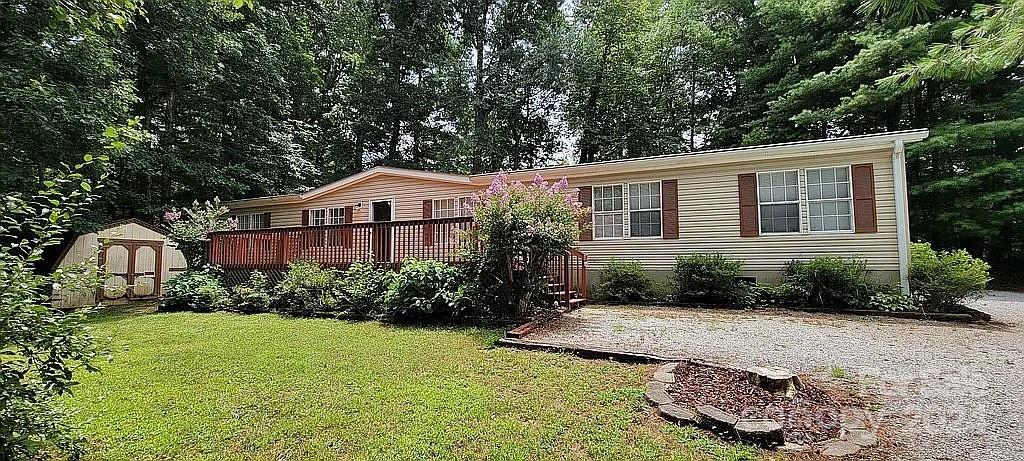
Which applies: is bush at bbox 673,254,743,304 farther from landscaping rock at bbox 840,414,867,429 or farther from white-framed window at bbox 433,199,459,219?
landscaping rock at bbox 840,414,867,429

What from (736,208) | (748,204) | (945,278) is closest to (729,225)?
(736,208)

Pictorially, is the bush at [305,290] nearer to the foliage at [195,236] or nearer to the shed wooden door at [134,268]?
the foliage at [195,236]

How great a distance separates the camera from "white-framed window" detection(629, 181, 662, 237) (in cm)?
1050

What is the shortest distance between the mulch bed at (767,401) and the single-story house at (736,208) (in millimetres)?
5025

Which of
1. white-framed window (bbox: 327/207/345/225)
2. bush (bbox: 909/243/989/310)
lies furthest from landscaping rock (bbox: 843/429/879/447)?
white-framed window (bbox: 327/207/345/225)

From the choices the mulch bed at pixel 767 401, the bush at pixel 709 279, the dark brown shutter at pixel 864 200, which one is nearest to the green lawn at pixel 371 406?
the mulch bed at pixel 767 401

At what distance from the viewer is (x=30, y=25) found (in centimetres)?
1134

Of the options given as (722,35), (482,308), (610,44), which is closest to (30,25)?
(482,308)

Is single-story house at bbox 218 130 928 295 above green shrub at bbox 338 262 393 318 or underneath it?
above

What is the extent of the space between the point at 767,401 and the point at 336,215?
12742 mm

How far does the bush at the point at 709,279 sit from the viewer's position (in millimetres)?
9023

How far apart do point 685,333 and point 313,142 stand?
62.6 feet

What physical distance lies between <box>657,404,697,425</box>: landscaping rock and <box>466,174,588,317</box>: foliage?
11.7ft

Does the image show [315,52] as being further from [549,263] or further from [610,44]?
[549,263]
